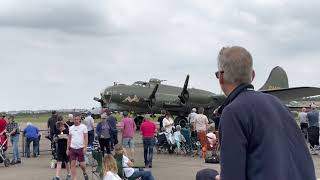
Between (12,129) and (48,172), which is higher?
(12,129)

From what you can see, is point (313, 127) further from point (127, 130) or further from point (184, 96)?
point (184, 96)

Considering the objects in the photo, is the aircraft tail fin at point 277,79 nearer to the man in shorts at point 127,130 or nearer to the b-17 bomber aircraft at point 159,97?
the b-17 bomber aircraft at point 159,97

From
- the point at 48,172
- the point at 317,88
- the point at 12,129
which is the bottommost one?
the point at 48,172

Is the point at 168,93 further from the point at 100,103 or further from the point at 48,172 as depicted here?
the point at 48,172

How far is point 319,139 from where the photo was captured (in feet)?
60.1

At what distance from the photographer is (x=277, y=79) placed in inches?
1634

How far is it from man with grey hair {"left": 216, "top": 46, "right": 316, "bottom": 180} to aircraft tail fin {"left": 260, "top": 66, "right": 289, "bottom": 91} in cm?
3904

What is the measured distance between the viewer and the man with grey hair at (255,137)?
2430mm

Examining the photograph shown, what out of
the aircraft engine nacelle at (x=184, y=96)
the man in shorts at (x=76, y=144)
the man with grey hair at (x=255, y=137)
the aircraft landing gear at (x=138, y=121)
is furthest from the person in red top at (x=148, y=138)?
the aircraft landing gear at (x=138, y=121)

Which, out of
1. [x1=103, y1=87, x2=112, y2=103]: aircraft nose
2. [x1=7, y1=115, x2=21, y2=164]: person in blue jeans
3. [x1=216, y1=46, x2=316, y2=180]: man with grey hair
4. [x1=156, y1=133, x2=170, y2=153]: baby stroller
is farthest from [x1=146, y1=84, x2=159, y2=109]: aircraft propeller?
[x1=216, y1=46, x2=316, y2=180]: man with grey hair

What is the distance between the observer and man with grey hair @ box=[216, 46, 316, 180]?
2.43m

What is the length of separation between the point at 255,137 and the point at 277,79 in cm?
4009

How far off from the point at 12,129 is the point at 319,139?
10.8 metres

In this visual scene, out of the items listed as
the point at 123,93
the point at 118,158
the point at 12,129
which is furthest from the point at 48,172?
the point at 123,93
